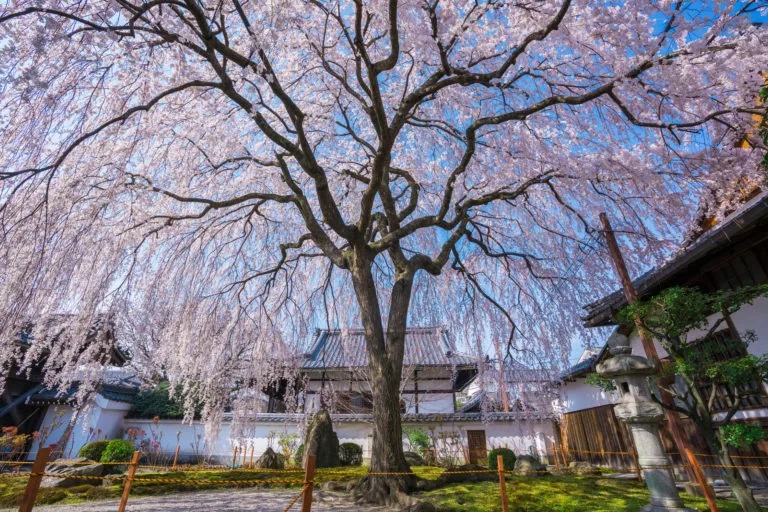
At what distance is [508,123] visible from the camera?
704cm

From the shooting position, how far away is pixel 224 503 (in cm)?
637

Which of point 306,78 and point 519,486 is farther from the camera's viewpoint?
point 306,78

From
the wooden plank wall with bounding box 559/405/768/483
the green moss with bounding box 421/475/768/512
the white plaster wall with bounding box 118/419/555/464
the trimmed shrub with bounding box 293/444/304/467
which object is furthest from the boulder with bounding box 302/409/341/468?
the wooden plank wall with bounding box 559/405/768/483

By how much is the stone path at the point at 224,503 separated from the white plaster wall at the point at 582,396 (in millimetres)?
8873

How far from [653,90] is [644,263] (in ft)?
11.8

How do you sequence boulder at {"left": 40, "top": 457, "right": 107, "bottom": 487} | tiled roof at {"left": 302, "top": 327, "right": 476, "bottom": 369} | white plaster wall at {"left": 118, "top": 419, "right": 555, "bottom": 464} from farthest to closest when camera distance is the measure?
tiled roof at {"left": 302, "top": 327, "right": 476, "bottom": 369}, white plaster wall at {"left": 118, "top": 419, "right": 555, "bottom": 464}, boulder at {"left": 40, "top": 457, "right": 107, "bottom": 487}

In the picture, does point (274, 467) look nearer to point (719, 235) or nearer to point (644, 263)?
point (644, 263)

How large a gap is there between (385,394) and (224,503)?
11.7ft

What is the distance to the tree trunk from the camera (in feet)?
17.1

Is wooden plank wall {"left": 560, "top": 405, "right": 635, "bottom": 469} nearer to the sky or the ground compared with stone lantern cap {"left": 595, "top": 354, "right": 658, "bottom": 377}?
nearer to the ground

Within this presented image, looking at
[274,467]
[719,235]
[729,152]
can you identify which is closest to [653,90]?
[729,152]

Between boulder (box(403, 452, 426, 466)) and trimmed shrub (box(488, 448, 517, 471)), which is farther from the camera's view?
boulder (box(403, 452, 426, 466))

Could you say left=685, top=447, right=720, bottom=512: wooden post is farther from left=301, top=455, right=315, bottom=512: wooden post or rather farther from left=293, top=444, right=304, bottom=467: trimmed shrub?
left=293, top=444, right=304, bottom=467: trimmed shrub

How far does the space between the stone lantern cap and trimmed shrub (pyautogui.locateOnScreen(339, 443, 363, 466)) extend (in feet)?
31.1
